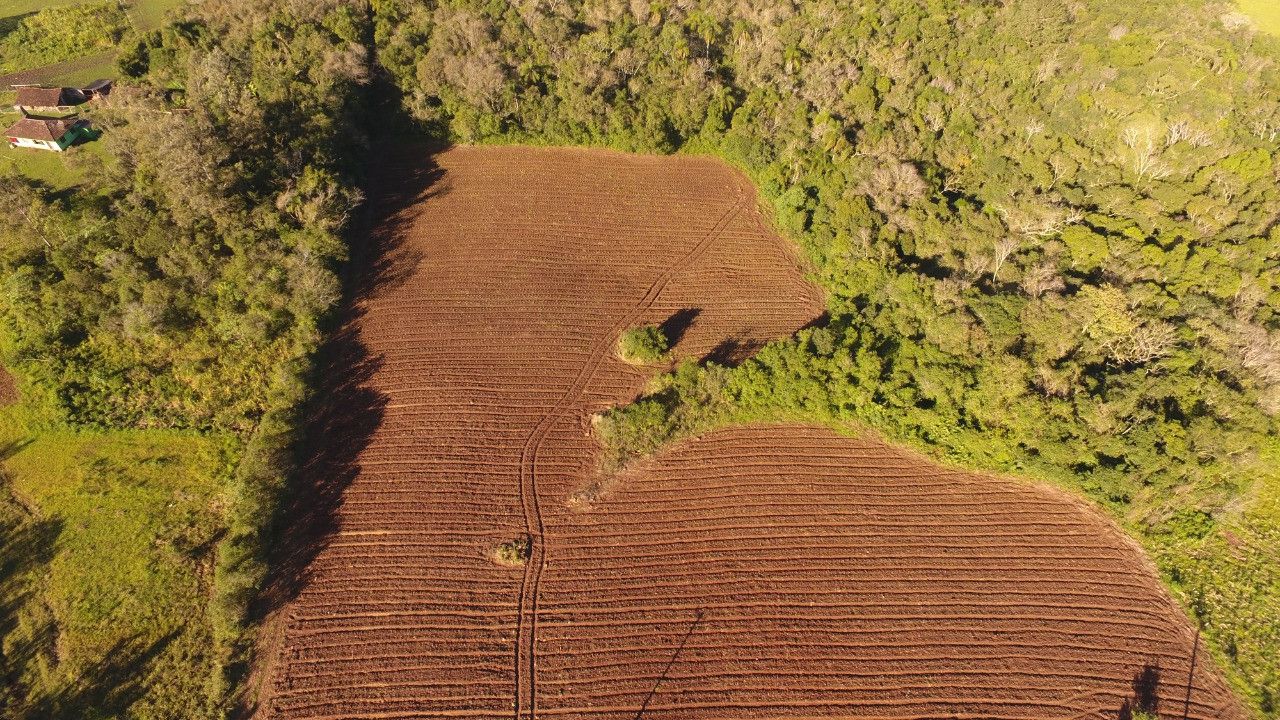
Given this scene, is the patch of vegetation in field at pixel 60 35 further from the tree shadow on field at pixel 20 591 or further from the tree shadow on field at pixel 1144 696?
the tree shadow on field at pixel 1144 696

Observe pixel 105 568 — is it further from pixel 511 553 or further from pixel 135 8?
pixel 135 8

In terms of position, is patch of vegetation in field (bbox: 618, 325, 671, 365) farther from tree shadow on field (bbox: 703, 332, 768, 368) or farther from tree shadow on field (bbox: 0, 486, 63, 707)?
tree shadow on field (bbox: 0, 486, 63, 707)

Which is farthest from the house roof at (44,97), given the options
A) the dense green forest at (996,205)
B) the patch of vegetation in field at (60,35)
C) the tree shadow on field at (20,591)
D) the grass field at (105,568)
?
the tree shadow on field at (20,591)

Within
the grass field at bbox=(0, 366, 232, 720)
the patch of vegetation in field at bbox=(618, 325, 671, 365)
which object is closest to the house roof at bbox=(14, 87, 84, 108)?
the grass field at bbox=(0, 366, 232, 720)

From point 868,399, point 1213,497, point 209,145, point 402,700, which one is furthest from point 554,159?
point 1213,497

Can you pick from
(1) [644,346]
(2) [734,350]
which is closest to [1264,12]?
(2) [734,350]
